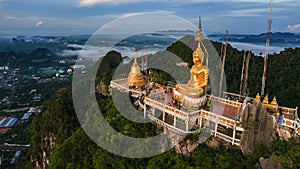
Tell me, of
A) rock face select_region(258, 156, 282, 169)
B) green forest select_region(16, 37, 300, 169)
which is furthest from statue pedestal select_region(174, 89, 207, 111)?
rock face select_region(258, 156, 282, 169)

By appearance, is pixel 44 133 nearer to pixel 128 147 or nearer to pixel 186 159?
pixel 128 147

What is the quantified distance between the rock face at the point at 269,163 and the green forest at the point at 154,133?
158 millimetres

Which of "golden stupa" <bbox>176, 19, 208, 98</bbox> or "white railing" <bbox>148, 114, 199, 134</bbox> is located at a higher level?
"golden stupa" <bbox>176, 19, 208, 98</bbox>

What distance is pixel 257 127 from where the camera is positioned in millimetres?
10461

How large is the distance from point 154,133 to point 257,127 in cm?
473

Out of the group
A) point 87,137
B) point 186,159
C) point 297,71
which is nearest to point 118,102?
point 87,137

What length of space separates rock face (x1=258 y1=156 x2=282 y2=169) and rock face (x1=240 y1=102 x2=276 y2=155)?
1.14 m

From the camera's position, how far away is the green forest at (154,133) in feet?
33.7

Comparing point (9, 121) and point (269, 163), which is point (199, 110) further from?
point (9, 121)

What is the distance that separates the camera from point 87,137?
15.1 meters

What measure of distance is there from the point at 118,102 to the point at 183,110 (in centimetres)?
462

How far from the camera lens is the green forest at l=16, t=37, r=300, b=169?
33.7ft

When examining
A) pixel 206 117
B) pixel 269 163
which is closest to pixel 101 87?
pixel 206 117

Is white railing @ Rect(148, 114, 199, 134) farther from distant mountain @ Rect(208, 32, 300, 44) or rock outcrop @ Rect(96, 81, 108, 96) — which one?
distant mountain @ Rect(208, 32, 300, 44)
